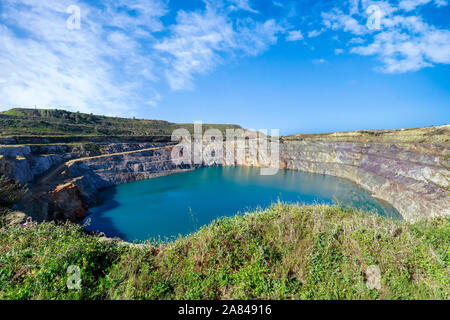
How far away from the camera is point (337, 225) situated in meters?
5.12

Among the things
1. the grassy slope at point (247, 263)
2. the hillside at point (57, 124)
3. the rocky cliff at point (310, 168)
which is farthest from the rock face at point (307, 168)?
the hillside at point (57, 124)

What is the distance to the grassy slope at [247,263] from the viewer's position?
3443mm

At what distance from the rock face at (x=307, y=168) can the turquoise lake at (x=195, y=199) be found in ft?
5.94

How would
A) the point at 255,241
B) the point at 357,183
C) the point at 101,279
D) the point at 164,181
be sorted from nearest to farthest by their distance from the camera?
the point at 101,279 → the point at 255,241 → the point at 357,183 → the point at 164,181

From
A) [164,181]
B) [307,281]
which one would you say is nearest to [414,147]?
[307,281]

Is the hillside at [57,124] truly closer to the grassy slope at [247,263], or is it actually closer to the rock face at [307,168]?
the rock face at [307,168]

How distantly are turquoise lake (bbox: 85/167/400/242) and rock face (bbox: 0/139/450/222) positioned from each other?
1810 millimetres

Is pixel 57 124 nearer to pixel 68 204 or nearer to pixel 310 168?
pixel 68 204

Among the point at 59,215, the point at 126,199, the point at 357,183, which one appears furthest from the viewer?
the point at 357,183

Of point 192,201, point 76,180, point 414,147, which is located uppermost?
point 414,147
